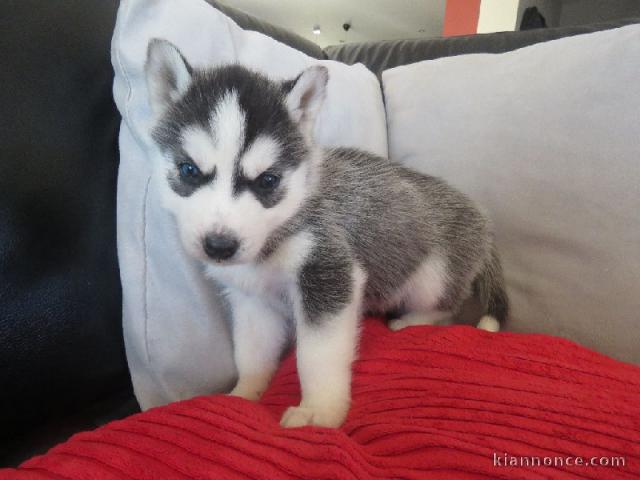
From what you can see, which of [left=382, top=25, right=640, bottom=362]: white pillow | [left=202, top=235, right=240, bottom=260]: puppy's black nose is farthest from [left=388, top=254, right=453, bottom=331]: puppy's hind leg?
[left=202, top=235, right=240, bottom=260]: puppy's black nose

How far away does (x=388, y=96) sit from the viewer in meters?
1.84

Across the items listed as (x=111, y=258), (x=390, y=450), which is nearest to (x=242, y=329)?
(x=111, y=258)

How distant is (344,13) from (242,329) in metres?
8.32

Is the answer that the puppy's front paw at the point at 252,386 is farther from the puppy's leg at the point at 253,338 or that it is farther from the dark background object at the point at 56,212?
the dark background object at the point at 56,212

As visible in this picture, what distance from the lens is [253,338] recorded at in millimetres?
1274

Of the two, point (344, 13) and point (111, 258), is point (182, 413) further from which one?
point (344, 13)

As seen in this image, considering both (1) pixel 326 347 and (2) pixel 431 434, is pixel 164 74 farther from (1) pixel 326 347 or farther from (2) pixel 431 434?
(2) pixel 431 434

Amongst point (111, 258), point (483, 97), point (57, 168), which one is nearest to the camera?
point (57, 168)

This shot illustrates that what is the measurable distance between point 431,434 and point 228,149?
68cm

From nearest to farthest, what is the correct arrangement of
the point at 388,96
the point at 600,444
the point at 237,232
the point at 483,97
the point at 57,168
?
the point at 600,444, the point at 237,232, the point at 57,168, the point at 483,97, the point at 388,96

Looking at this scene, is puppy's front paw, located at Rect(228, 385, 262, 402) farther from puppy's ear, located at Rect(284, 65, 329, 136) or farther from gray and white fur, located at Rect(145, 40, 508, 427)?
puppy's ear, located at Rect(284, 65, 329, 136)

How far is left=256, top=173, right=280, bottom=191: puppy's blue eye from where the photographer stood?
1017 mm

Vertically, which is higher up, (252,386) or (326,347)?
(326,347)

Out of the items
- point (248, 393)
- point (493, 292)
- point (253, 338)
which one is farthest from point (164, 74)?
point (493, 292)
